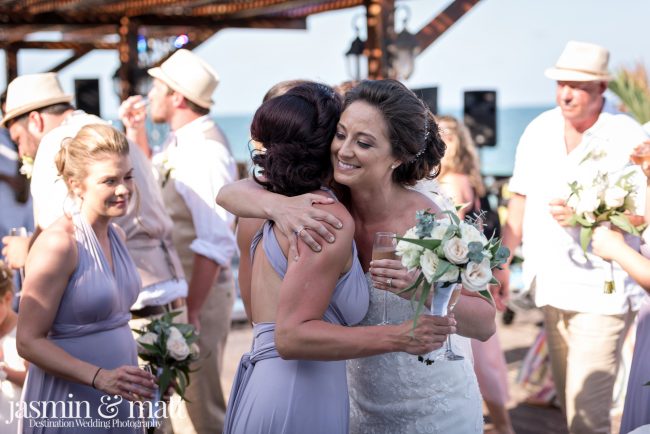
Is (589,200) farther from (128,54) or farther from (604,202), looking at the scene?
(128,54)

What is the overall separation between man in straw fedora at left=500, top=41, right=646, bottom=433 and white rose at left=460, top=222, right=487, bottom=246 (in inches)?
78.2

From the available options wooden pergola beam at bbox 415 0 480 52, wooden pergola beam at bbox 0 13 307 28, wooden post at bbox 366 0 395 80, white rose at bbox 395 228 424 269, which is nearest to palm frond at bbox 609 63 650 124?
wooden pergola beam at bbox 415 0 480 52

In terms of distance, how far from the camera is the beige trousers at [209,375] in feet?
16.4

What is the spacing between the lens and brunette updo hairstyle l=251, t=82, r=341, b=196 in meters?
2.55

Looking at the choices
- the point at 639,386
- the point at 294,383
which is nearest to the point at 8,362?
the point at 294,383

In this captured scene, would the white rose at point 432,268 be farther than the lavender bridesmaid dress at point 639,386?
No

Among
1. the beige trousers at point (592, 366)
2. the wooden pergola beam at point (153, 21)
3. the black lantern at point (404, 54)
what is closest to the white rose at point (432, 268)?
the beige trousers at point (592, 366)

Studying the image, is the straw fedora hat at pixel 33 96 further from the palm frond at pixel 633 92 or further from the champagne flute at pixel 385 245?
the palm frond at pixel 633 92

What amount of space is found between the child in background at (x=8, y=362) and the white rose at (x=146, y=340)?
49cm

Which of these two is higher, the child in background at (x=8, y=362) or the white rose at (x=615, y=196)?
the white rose at (x=615, y=196)

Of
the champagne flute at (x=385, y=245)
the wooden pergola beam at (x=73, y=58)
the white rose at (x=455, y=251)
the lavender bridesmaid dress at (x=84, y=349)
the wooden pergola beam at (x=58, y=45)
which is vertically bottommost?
the wooden pergola beam at (x=73, y=58)

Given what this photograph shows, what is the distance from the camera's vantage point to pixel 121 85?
44.4 ft

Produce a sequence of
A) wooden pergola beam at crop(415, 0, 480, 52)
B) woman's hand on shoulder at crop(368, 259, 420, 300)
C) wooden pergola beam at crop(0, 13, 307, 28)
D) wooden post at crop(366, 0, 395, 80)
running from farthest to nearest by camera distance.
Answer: wooden pergola beam at crop(0, 13, 307, 28), wooden pergola beam at crop(415, 0, 480, 52), wooden post at crop(366, 0, 395, 80), woman's hand on shoulder at crop(368, 259, 420, 300)

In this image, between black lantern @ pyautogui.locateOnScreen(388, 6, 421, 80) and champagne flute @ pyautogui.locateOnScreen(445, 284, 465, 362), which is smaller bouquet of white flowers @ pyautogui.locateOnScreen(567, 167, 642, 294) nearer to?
champagne flute @ pyautogui.locateOnScreen(445, 284, 465, 362)
